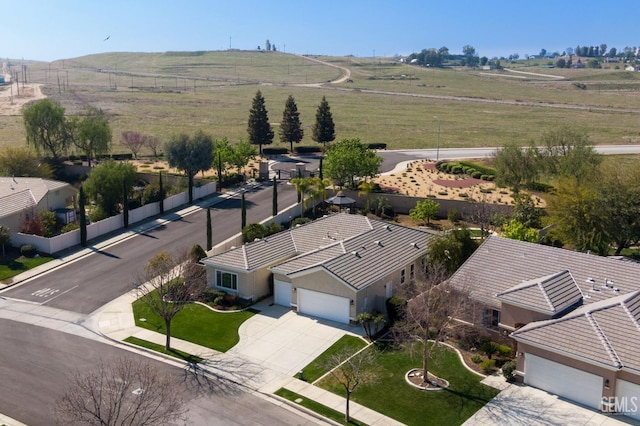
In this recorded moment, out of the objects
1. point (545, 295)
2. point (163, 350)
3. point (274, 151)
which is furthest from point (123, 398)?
point (274, 151)

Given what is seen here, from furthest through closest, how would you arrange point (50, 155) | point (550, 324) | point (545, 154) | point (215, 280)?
point (50, 155) < point (545, 154) < point (215, 280) < point (550, 324)

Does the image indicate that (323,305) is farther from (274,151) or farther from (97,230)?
(274,151)

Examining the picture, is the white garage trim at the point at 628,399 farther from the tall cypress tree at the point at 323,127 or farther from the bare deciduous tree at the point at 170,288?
the tall cypress tree at the point at 323,127

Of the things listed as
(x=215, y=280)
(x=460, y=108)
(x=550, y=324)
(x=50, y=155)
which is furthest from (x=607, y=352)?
(x=460, y=108)

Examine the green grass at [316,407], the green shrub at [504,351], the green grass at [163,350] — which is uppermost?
the green shrub at [504,351]

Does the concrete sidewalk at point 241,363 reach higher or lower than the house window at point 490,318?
lower

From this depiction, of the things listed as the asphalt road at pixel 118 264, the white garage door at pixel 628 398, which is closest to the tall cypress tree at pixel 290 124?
the asphalt road at pixel 118 264

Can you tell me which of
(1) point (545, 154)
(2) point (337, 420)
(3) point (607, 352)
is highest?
(1) point (545, 154)

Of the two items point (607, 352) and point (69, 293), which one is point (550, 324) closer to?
point (607, 352)
